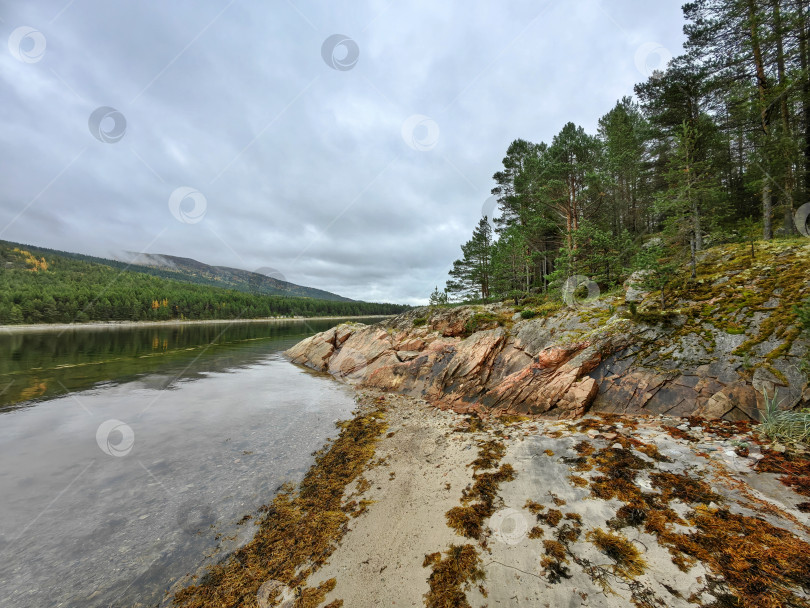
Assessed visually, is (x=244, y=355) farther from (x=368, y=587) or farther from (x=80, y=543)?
(x=368, y=587)

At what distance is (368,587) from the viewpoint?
4.52 metres

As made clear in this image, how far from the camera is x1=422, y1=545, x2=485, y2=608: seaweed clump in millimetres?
4062

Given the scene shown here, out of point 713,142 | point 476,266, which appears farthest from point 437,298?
point 713,142

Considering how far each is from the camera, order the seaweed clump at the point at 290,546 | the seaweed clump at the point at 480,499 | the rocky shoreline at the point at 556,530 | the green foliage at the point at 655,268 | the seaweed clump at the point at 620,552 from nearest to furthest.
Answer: the rocky shoreline at the point at 556,530
the seaweed clump at the point at 620,552
the seaweed clump at the point at 290,546
the seaweed clump at the point at 480,499
the green foliage at the point at 655,268

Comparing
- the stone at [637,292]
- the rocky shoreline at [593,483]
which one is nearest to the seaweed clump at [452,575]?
the rocky shoreline at [593,483]

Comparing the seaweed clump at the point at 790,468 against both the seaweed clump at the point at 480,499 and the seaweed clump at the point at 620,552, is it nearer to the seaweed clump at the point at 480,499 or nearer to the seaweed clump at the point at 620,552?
the seaweed clump at the point at 620,552

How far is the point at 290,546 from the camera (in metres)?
5.71

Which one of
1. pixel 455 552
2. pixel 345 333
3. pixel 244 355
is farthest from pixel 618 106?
pixel 244 355

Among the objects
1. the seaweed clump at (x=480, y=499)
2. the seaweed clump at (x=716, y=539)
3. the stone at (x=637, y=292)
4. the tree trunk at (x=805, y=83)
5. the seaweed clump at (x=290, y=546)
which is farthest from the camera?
the tree trunk at (x=805, y=83)

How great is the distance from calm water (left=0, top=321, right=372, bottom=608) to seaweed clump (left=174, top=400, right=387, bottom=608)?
0.46 meters

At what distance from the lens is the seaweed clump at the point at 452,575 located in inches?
160

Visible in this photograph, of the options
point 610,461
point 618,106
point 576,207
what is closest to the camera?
point 610,461

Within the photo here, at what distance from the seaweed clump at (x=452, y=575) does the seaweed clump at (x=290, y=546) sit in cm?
177

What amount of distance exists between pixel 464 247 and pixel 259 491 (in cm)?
3904
